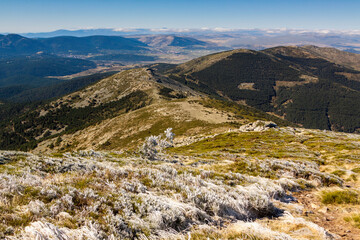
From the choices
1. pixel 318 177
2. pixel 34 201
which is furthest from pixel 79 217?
pixel 318 177

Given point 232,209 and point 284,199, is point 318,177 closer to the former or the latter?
point 284,199

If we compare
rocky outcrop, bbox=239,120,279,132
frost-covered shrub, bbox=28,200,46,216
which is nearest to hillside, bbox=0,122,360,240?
frost-covered shrub, bbox=28,200,46,216

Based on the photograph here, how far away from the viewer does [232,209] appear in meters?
8.02

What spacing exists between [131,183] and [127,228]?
3.36 metres

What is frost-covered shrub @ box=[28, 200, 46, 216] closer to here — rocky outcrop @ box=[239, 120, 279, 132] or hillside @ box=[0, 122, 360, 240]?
hillside @ box=[0, 122, 360, 240]

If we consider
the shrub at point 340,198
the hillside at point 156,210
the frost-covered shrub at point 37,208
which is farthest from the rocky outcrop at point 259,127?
the frost-covered shrub at point 37,208

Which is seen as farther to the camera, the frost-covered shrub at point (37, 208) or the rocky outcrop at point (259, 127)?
the rocky outcrop at point (259, 127)

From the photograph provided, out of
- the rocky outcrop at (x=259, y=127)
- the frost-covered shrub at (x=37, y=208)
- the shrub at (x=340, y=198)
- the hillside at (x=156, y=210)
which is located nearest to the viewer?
the hillside at (x=156, y=210)

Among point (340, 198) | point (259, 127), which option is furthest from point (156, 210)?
point (259, 127)

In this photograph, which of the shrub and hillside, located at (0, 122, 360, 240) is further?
the shrub

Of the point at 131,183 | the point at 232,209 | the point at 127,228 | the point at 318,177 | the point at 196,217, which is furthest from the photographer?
the point at 318,177

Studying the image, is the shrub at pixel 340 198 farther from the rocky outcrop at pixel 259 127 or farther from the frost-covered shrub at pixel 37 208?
the rocky outcrop at pixel 259 127

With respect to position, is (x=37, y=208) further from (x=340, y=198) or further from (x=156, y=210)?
(x=340, y=198)

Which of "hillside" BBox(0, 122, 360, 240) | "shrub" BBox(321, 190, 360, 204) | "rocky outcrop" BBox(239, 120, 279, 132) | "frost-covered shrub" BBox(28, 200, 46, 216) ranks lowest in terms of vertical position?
"rocky outcrop" BBox(239, 120, 279, 132)
